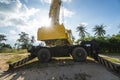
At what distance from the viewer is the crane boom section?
1430cm

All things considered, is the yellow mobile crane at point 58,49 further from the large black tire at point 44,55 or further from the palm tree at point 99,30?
the palm tree at point 99,30

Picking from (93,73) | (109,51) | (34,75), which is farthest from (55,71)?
(109,51)

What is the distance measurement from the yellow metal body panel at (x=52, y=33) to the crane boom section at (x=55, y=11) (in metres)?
1.14

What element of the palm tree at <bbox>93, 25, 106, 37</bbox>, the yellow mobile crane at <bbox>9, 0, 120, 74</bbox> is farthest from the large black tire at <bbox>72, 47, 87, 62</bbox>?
the palm tree at <bbox>93, 25, 106, 37</bbox>

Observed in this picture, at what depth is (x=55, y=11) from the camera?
572 inches

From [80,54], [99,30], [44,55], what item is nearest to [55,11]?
[44,55]

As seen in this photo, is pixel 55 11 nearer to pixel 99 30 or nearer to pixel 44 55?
pixel 44 55

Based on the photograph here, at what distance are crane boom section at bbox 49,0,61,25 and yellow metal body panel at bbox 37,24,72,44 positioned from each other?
1.14 meters

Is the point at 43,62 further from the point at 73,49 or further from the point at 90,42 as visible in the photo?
the point at 90,42

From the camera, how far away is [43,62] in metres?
12.2

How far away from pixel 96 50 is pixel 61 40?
301cm

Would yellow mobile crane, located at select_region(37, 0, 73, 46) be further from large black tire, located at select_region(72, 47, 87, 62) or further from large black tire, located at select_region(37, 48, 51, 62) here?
large black tire, located at select_region(72, 47, 87, 62)

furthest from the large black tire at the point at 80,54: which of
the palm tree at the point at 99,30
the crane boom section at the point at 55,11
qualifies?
the palm tree at the point at 99,30

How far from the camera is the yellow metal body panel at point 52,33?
42.7 ft
